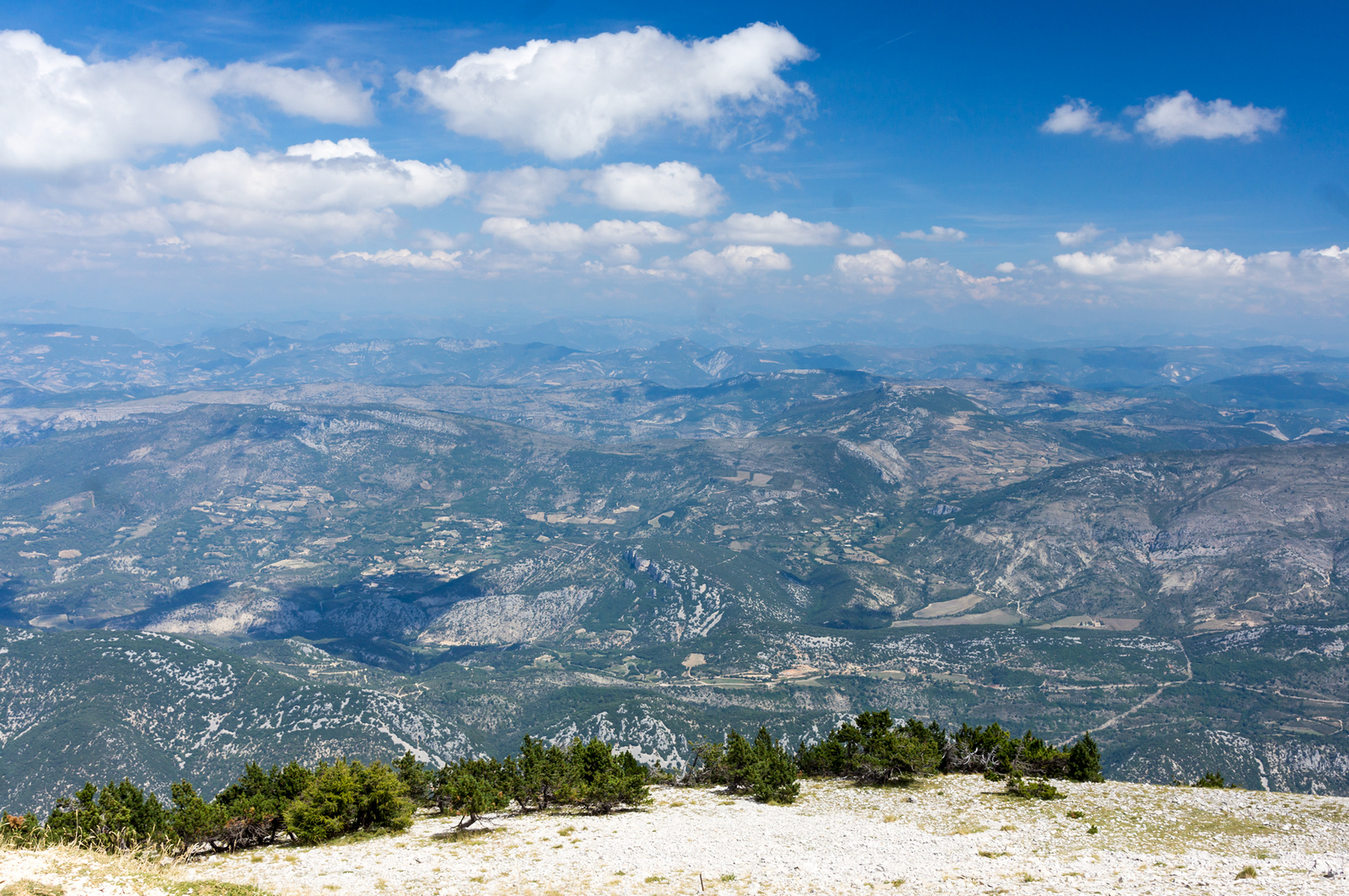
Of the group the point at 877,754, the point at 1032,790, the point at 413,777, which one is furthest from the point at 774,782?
the point at 413,777

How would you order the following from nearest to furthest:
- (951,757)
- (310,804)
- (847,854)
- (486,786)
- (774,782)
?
(847,854), (310,804), (486,786), (774,782), (951,757)

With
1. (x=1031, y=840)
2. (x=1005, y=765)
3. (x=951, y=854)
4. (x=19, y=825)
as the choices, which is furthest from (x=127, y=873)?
(x=1005, y=765)

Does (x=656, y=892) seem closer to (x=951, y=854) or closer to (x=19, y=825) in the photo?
(x=951, y=854)

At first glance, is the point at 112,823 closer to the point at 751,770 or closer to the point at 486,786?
the point at 486,786

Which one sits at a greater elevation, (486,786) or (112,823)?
(112,823)

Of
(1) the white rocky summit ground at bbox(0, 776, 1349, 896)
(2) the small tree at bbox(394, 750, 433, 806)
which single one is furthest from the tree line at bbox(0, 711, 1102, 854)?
(1) the white rocky summit ground at bbox(0, 776, 1349, 896)

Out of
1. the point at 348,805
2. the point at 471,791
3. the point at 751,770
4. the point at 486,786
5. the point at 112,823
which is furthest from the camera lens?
the point at 751,770
